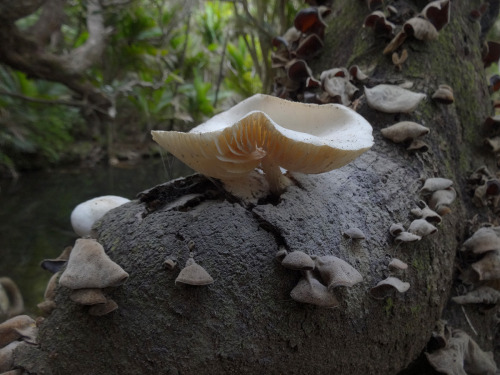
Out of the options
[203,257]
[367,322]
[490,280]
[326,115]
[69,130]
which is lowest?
[69,130]

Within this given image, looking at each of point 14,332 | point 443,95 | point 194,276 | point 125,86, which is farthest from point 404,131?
point 125,86

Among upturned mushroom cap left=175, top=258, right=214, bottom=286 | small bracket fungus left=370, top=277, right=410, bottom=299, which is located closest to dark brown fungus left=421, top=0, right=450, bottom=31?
small bracket fungus left=370, top=277, right=410, bottom=299

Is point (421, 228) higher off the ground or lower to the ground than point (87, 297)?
lower

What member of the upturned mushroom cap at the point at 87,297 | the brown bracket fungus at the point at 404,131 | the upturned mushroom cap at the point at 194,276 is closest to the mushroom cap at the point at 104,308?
the upturned mushroom cap at the point at 87,297

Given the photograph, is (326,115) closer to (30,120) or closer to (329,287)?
(329,287)

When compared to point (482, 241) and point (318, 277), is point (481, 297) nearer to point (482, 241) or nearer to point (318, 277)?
point (482, 241)

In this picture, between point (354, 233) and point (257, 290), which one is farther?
point (354, 233)

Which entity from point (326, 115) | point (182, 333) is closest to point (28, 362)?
point (182, 333)

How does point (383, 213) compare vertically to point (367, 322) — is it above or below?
above
